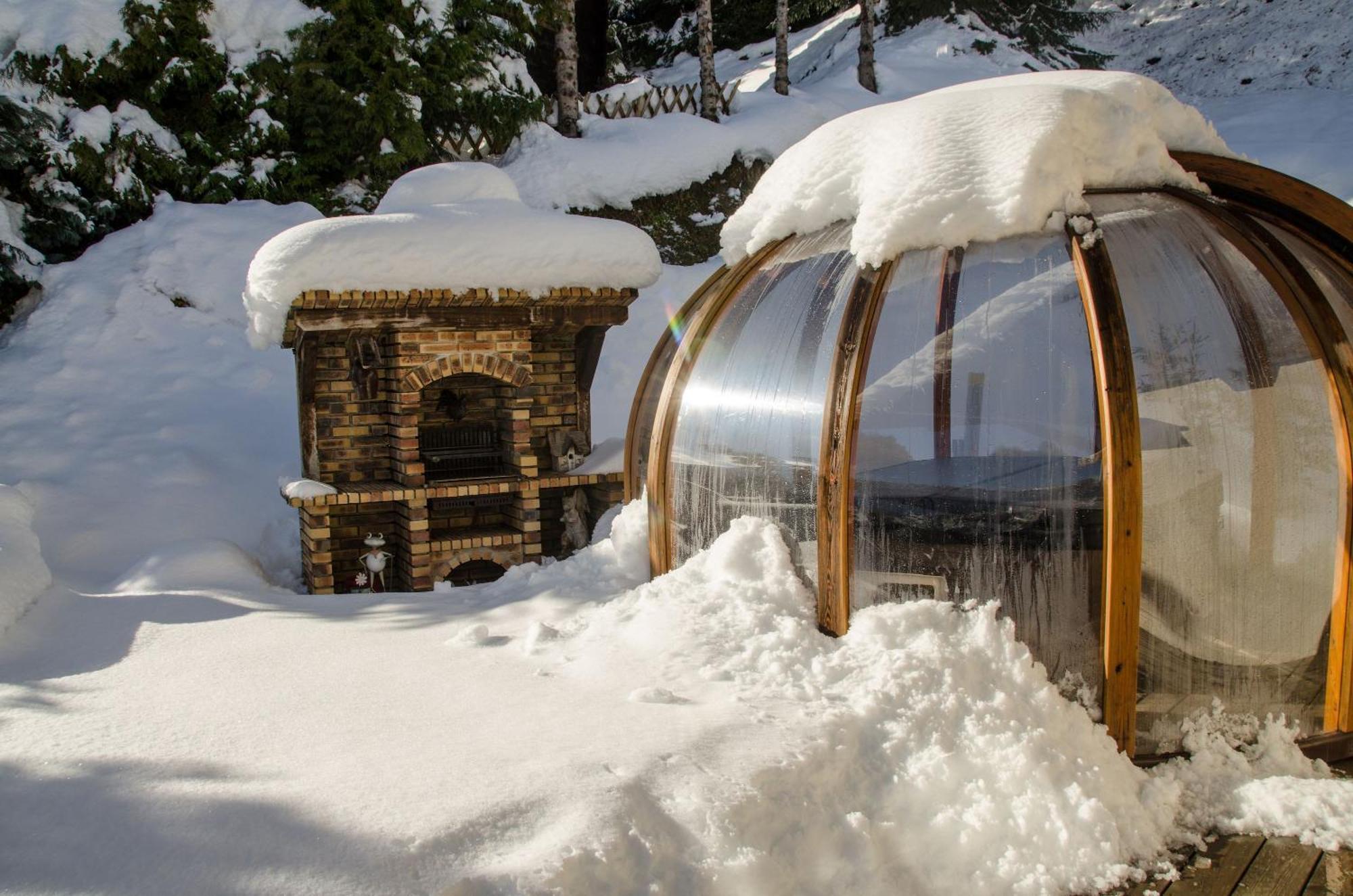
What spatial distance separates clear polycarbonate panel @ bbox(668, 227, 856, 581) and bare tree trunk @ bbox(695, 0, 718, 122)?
1198 cm

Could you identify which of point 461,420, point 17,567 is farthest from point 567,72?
point 17,567

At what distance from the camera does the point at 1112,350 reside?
3.59 meters

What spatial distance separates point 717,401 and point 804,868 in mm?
2313

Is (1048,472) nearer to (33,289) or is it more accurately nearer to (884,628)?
(884,628)

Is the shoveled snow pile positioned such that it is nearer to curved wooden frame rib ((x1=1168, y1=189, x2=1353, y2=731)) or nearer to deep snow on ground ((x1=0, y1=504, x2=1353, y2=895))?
deep snow on ground ((x1=0, y1=504, x2=1353, y2=895))

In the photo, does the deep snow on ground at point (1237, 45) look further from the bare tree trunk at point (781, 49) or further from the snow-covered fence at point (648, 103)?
the snow-covered fence at point (648, 103)

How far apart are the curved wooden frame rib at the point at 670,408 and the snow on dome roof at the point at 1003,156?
723 millimetres

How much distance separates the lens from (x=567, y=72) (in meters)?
15.2

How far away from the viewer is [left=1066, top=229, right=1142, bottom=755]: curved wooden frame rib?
3.49m

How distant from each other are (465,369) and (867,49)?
13.1m

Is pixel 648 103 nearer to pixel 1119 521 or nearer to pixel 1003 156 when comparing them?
pixel 1003 156

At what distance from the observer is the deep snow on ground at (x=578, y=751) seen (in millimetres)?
2699

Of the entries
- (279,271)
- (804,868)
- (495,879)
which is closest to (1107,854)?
(804,868)

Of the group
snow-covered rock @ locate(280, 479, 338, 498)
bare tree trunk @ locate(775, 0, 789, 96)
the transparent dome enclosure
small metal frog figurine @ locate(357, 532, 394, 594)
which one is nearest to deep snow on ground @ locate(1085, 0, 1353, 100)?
bare tree trunk @ locate(775, 0, 789, 96)
